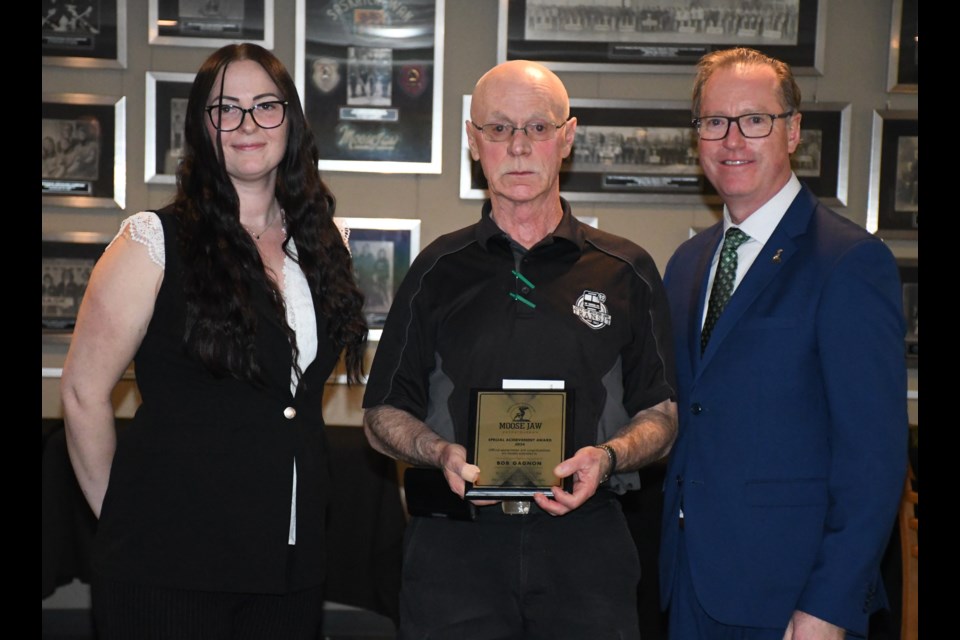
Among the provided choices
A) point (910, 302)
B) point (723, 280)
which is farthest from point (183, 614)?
point (910, 302)

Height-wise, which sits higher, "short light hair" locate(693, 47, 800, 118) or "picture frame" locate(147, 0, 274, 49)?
"picture frame" locate(147, 0, 274, 49)

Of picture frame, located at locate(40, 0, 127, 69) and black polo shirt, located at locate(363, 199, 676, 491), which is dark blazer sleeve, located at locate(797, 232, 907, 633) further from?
picture frame, located at locate(40, 0, 127, 69)

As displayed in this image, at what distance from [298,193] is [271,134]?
0.22 metres

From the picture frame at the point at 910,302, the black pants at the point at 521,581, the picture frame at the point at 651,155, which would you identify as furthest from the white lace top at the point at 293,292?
the picture frame at the point at 910,302

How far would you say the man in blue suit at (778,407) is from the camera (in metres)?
2.62

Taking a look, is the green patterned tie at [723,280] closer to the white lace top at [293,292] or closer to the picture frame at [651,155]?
the white lace top at [293,292]

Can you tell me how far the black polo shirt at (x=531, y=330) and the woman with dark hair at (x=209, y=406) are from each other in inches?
13.2

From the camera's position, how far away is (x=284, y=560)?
2572 mm

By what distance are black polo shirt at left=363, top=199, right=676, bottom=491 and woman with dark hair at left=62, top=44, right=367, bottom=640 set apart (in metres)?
0.33

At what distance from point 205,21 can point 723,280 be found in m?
3.49

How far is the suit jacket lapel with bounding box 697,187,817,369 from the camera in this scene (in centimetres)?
281

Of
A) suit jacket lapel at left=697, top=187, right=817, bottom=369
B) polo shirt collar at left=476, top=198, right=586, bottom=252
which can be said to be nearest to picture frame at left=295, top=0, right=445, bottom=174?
polo shirt collar at left=476, top=198, right=586, bottom=252
